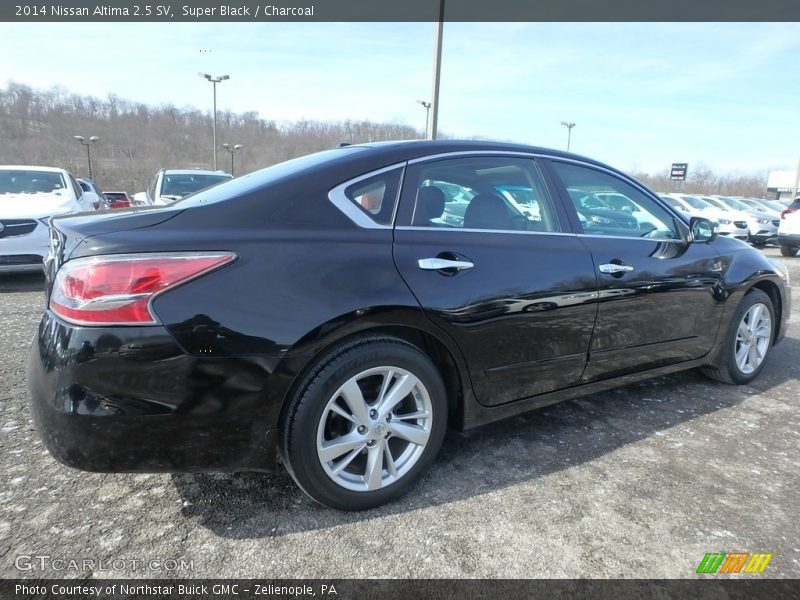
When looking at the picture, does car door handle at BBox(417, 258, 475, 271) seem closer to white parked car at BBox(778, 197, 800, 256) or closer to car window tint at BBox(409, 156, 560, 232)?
car window tint at BBox(409, 156, 560, 232)

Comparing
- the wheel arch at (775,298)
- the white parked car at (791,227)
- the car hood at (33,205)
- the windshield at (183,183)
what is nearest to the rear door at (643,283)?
the wheel arch at (775,298)

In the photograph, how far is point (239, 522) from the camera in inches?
86.1

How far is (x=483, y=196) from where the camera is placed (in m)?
2.72

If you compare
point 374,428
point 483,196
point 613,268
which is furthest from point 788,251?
point 374,428

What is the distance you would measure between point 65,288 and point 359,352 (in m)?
1.07

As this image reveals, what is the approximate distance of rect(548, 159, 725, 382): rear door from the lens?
9.66ft

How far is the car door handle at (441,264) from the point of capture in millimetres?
2307

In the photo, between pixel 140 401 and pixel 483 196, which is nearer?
pixel 140 401

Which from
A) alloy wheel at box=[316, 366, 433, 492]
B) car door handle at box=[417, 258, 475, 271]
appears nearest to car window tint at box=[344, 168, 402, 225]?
car door handle at box=[417, 258, 475, 271]

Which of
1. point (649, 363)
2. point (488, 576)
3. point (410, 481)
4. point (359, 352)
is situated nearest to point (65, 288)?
point (359, 352)

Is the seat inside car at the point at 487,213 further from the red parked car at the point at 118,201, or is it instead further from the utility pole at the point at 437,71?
the red parked car at the point at 118,201

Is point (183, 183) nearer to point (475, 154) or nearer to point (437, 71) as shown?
point (437, 71)

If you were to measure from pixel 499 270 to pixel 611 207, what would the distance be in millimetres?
1200

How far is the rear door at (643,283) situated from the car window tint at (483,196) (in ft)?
0.64
